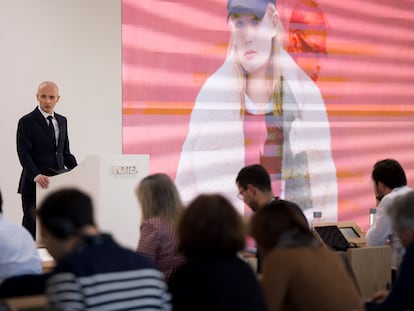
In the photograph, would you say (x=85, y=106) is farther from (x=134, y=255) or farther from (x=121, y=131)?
(x=134, y=255)

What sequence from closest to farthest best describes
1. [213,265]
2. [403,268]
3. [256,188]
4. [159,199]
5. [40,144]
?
[213,265] < [403,268] < [159,199] < [256,188] < [40,144]

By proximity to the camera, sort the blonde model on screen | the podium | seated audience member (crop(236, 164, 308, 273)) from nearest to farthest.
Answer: seated audience member (crop(236, 164, 308, 273)) < the podium < the blonde model on screen

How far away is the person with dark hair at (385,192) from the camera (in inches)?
198

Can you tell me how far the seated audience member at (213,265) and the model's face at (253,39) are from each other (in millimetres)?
6518

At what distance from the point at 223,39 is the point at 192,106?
0.89 m

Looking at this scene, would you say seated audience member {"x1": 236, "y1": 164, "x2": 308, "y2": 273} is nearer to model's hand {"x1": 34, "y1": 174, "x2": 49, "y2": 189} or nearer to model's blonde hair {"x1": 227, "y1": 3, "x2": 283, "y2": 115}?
model's hand {"x1": 34, "y1": 174, "x2": 49, "y2": 189}

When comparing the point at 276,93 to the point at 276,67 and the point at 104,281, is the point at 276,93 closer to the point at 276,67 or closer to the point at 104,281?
the point at 276,67

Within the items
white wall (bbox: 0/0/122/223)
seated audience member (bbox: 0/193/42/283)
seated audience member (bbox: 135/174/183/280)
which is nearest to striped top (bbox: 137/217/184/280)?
seated audience member (bbox: 135/174/183/280)

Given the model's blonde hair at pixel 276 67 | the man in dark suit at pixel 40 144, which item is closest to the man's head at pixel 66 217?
the man in dark suit at pixel 40 144

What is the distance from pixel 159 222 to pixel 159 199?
14 cm

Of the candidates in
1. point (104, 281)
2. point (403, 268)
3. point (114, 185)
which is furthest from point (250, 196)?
point (104, 281)

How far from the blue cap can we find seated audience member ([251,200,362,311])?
20.3 feet

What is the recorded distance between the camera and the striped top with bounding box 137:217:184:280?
3939 millimetres

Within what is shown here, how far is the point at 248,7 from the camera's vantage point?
899cm
